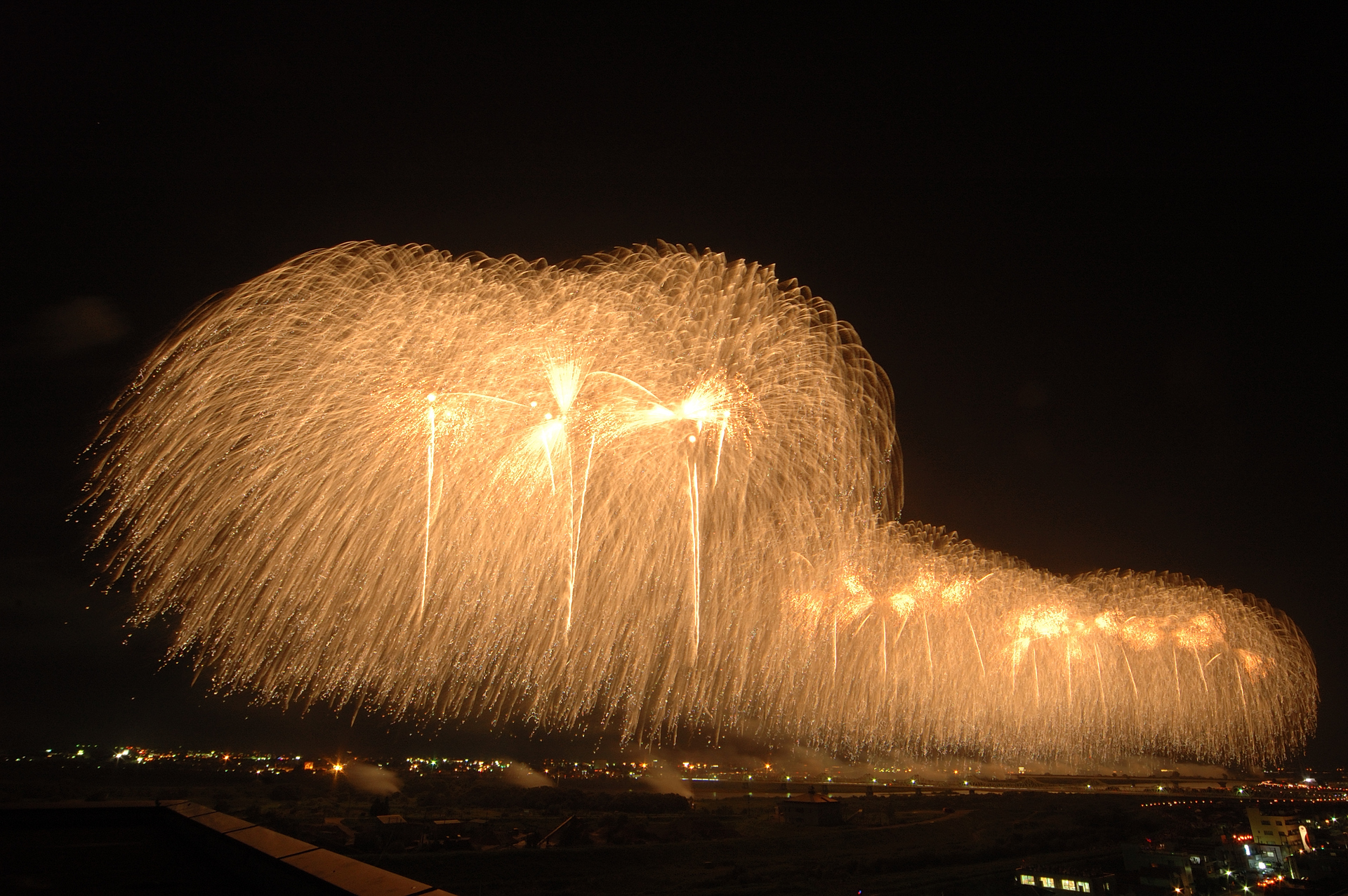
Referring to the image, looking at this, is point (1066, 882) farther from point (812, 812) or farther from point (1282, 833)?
point (812, 812)

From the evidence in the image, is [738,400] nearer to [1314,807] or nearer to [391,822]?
[391,822]

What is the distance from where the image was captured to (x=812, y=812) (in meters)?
33.2

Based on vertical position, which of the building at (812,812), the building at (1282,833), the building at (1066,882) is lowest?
the building at (812,812)

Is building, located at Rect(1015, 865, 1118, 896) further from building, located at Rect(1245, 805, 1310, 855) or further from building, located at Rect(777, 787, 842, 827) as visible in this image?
building, located at Rect(777, 787, 842, 827)

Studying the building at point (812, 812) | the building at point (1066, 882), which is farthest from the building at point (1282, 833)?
the building at point (812, 812)

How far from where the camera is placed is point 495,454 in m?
15.5

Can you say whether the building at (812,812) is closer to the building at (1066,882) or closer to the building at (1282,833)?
the building at (1066,882)

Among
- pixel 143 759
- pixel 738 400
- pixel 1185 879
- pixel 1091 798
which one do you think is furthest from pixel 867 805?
pixel 143 759

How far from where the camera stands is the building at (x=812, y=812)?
1289 inches

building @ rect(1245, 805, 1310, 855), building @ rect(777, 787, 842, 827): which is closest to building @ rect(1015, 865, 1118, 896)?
building @ rect(1245, 805, 1310, 855)

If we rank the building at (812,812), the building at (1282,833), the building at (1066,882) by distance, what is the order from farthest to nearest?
the building at (812,812) → the building at (1282,833) → the building at (1066,882)

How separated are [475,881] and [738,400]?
1572 centimetres

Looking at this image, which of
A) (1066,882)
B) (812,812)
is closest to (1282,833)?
(1066,882)

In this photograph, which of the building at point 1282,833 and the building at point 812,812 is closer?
the building at point 1282,833
